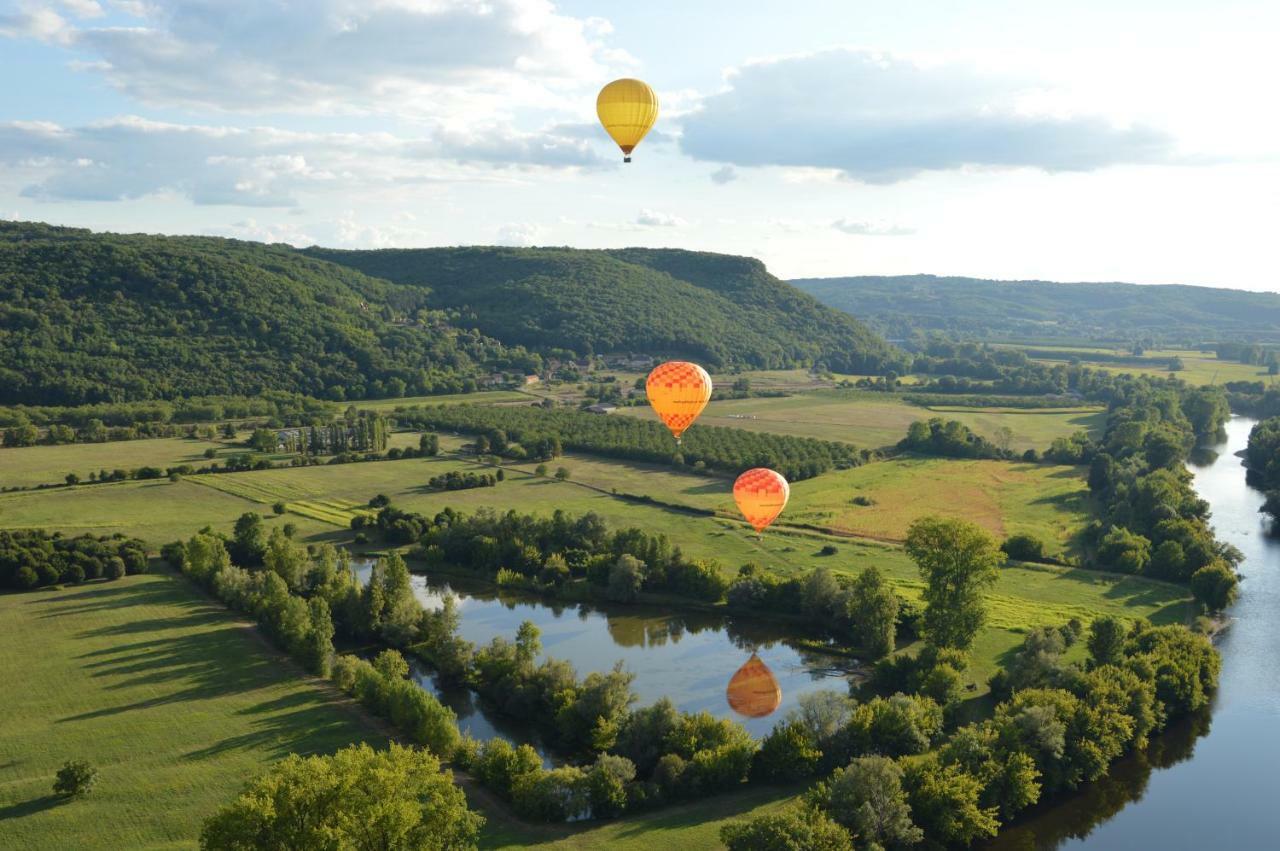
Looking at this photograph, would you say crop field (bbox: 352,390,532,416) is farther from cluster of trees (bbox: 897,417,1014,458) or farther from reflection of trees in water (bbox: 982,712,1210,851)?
reflection of trees in water (bbox: 982,712,1210,851)

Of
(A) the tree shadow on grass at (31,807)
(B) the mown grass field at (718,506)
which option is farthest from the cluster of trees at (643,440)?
(A) the tree shadow on grass at (31,807)

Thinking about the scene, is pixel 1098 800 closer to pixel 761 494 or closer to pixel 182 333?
pixel 761 494

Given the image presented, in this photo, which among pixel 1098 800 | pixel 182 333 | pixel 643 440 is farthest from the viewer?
pixel 182 333

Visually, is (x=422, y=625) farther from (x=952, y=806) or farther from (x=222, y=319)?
(x=222, y=319)

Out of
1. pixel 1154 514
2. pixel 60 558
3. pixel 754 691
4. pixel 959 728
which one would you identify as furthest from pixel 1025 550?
pixel 60 558

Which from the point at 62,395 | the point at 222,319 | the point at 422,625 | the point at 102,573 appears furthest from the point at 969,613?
the point at 222,319

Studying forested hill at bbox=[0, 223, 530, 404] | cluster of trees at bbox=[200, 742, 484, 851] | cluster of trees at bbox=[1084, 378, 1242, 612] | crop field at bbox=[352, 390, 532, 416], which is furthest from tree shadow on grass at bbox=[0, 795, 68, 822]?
forested hill at bbox=[0, 223, 530, 404]

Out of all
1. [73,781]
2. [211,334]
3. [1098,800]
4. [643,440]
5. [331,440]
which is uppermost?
[211,334]
